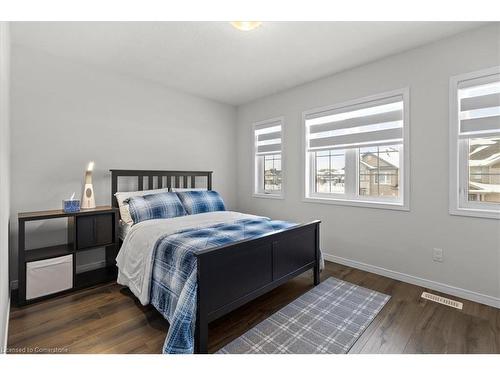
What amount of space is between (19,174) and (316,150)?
3.50 metres

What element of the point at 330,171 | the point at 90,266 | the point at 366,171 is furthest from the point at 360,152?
the point at 90,266

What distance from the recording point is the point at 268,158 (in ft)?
14.4

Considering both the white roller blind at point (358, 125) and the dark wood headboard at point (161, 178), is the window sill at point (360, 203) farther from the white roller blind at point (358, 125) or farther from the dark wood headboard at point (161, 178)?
the dark wood headboard at point (161, 178)

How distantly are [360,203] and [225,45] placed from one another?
2377mm

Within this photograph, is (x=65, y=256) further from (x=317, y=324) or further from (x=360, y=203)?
(x=360, y=203)

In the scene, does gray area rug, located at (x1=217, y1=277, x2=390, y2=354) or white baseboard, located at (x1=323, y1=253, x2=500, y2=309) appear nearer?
gray area rug, located at (x1=217, y1=277, x2=390, y2=354)

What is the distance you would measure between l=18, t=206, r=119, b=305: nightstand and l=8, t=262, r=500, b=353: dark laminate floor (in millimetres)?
125

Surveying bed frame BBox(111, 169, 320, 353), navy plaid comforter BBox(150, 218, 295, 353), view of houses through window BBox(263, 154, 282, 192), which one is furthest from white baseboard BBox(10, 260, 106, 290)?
view of houses through window BBox(263, 154, 282, 192)

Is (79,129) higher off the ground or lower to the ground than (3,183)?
higher

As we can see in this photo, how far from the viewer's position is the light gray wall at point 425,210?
2.28 m

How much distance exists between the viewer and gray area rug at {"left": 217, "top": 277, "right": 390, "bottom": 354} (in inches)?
67.6

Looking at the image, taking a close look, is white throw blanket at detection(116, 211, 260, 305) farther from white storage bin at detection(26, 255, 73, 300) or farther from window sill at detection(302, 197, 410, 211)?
window sill at detection(302, 197, 410, 211)

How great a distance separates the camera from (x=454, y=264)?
95.6 inches
